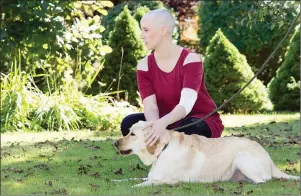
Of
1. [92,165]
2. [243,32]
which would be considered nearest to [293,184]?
[92,165]

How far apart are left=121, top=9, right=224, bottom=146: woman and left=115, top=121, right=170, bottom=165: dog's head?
0.51 feet

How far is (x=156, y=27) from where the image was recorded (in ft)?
15.3

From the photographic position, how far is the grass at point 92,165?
4.39 meters

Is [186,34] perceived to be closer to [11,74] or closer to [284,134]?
[11,74]

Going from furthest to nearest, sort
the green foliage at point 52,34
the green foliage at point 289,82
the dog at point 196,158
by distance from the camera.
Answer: the green foliage at point 289,82 < the green foliage at point 52,34 < the dog at point 196,158

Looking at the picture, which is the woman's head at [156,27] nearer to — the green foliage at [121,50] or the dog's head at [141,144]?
the dog's head at [141,144]

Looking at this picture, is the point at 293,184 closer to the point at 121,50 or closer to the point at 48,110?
the point at 48,110

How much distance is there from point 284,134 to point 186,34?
1153cm

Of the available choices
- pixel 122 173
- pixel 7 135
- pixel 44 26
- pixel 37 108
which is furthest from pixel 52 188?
pixel 37 108

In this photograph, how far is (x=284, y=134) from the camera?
845 cm

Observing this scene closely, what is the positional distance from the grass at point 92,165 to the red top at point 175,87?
2.06 ft

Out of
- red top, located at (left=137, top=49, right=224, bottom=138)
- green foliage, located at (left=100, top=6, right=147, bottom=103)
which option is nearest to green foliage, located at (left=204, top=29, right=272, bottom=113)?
green foliage, located at (left=100, top=6, right=147, bottom=103)

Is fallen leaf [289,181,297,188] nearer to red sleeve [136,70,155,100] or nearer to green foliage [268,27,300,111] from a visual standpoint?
red sleeve [136,70,155,100]

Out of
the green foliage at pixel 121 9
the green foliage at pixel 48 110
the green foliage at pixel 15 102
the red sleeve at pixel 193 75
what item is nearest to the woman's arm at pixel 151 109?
the red sleeve at pixel 193 75
